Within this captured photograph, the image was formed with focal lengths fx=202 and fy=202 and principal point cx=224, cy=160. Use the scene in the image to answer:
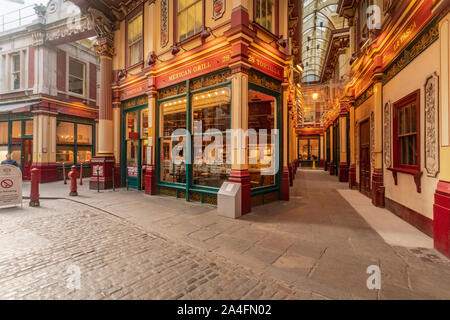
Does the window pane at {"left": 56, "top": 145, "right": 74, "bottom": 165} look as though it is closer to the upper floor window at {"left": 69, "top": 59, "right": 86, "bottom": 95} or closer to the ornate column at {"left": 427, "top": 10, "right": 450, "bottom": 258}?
the upper floor window at {"left": 69, "top": 59, "right": 86, "bottom": 95}

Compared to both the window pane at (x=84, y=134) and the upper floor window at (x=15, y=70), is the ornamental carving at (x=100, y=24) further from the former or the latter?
the upper floor window at (x=15, y=70)

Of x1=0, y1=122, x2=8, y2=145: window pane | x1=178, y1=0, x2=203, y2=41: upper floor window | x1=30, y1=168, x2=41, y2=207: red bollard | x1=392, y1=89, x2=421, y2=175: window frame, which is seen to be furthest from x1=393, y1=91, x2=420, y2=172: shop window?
x1=0, y1=122, x2=8, y2=145: window pane

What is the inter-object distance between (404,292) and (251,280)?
1.89 meters

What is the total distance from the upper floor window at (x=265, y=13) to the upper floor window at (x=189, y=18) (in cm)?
196

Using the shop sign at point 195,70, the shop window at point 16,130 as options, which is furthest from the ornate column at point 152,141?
the shop window at point 16,130

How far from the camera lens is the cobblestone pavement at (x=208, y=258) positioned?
2576 millimetres

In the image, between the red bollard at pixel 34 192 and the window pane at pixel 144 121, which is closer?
the red bollard at pixel 34 192

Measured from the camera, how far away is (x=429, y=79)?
4336 millimetres

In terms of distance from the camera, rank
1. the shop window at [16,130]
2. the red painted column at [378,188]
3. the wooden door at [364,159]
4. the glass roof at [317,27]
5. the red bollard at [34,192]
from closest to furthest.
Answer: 1. the red painted column at [378,188]
2. the red bollard at [34,192]
3. the wooden door at [364,159]
4. the shop window at [16,130]
5. the glass roof at [317,27]

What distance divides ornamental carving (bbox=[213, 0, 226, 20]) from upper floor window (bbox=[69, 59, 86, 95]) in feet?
42.0

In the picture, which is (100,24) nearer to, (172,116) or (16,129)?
(172,116)
